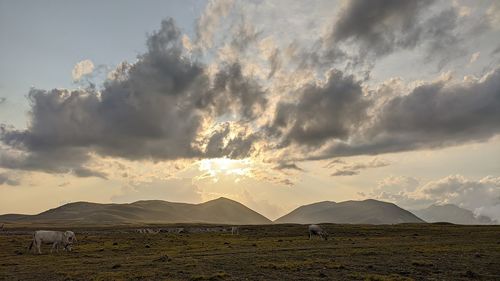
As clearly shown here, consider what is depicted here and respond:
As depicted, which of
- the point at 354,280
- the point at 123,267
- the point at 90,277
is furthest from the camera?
the point at 123,267

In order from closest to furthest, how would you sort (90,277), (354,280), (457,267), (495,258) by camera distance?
(354,280), (90,277), (457,267), (495,258)

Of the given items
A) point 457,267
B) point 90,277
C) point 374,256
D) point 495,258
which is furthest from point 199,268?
point 495,258

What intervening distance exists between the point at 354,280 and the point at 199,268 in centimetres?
1167

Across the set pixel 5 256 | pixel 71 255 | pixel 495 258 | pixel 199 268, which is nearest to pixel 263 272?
pixel 199 268

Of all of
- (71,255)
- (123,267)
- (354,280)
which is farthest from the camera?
(71,255)

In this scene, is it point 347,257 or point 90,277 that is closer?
point 90,277

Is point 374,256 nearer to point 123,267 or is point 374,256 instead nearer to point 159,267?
point 159,267

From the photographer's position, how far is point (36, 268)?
31.3 meters

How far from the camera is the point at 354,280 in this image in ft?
76.4

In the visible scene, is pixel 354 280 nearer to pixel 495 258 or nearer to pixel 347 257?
pixel 347 257

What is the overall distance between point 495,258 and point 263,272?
68.8 feet

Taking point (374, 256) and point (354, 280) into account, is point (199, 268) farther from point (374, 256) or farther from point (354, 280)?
point (374, 256)

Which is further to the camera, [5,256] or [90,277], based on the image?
[5,256]

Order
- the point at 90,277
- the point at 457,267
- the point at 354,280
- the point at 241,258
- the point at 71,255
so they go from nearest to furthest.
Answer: the point at 354,280, the point at 90,277, the point at 457,267, the point at 241,258, the point at 71,255
